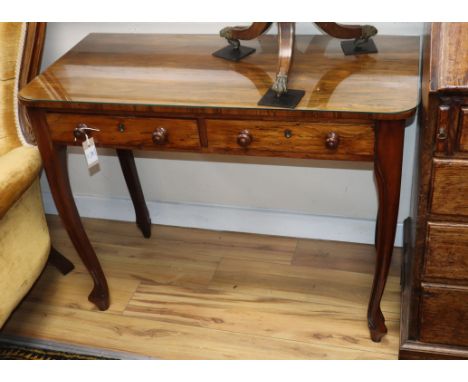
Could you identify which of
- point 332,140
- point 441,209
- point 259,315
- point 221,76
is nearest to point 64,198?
point 221,76

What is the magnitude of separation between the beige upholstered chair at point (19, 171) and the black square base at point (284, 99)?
0.70 meters

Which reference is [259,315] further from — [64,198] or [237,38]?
[237,38]

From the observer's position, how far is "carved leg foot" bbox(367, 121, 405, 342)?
136 cm

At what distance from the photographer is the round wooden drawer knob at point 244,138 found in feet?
4.73

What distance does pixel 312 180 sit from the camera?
6.81ft

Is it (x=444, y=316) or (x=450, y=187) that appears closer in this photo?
(x=450, y=187)

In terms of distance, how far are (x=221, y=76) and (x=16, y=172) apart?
0.61 meters

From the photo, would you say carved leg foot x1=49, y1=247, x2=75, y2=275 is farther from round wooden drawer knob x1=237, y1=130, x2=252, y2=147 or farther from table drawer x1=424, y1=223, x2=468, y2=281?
table drawer x1=424, y1=223, x2=468, y2=281

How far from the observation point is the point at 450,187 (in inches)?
52.6

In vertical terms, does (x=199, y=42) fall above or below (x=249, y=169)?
above

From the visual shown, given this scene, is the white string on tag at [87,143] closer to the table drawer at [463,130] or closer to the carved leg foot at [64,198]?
the carved leg foot at [64,198]
